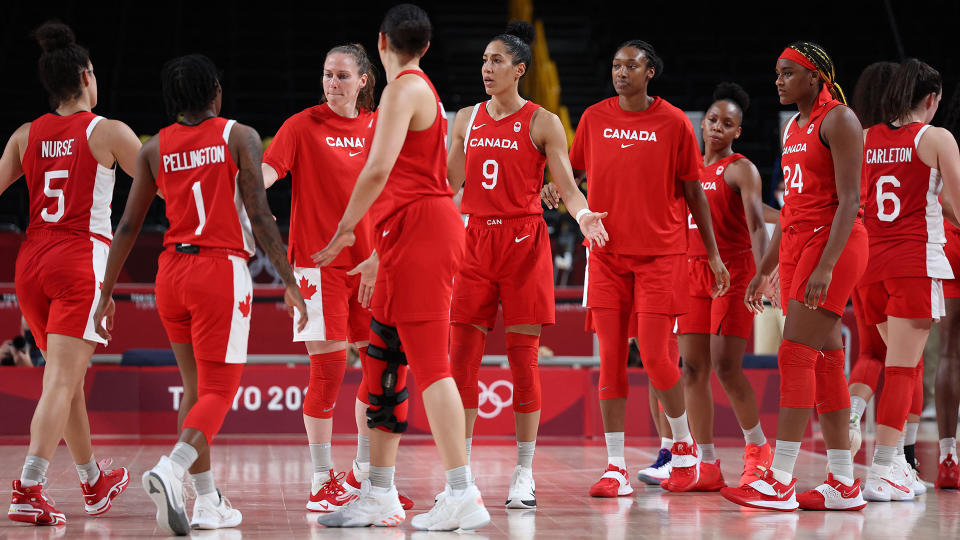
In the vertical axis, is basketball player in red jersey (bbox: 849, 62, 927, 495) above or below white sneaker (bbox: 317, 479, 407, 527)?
above

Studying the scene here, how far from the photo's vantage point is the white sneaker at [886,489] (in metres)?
5.26

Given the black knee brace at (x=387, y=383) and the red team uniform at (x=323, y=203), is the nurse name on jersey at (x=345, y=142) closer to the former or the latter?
the red team uniform at (x=323, y=203)

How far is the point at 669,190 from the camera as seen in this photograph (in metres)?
5.37

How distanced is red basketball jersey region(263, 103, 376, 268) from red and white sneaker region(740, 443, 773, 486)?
2.28 meters

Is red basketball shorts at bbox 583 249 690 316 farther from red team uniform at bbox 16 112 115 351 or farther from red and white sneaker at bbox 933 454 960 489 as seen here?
red team uniform at bbox 16 112 115 351

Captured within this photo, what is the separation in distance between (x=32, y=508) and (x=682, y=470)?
3.28 m

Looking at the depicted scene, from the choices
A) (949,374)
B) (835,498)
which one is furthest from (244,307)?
(949,374)

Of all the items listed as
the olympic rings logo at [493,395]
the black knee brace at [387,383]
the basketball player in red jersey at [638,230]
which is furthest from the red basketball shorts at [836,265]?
the olympic rings logo at [493,395]

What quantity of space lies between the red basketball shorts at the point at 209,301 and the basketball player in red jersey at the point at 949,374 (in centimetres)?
399

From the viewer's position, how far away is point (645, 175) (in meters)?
5.34

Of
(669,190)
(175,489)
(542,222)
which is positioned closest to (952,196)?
(669,190)

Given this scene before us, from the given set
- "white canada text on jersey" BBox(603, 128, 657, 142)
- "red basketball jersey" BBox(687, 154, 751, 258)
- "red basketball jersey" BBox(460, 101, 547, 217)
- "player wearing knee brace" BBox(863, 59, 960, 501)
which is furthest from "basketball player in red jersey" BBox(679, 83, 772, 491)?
"red basketball jersey" BBox(460, 101, 547, 217)

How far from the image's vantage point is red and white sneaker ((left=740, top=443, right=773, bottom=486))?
523 centimetres

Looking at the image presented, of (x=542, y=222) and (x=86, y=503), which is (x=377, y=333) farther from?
(x=86, y=503)
